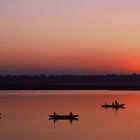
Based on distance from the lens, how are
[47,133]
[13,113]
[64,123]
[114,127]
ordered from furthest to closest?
[13,113], [64,123], [114,127], [47,133]

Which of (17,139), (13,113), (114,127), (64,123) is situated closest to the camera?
(17,139)

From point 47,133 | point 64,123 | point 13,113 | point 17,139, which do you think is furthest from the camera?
point 13,113

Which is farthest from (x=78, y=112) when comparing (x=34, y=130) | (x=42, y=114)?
(x=34, y=130)

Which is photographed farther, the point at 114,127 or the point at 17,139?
the point at 114,127

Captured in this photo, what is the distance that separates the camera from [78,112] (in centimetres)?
4891

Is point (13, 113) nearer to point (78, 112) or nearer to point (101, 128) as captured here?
point (78, 112)

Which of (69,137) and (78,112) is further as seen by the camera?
(78,112)

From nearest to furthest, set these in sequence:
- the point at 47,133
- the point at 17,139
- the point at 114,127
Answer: the point at 17,139 → the point at 47,133 → the point at 114,127

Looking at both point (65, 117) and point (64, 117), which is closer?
→ point (65, 117)

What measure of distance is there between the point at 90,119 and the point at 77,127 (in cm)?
535

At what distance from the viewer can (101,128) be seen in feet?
113

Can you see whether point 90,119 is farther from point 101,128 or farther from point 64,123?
point 101,128

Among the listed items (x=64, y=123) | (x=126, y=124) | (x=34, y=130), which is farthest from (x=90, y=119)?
(x=34, y=130)

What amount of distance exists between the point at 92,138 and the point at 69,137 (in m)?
1.79
